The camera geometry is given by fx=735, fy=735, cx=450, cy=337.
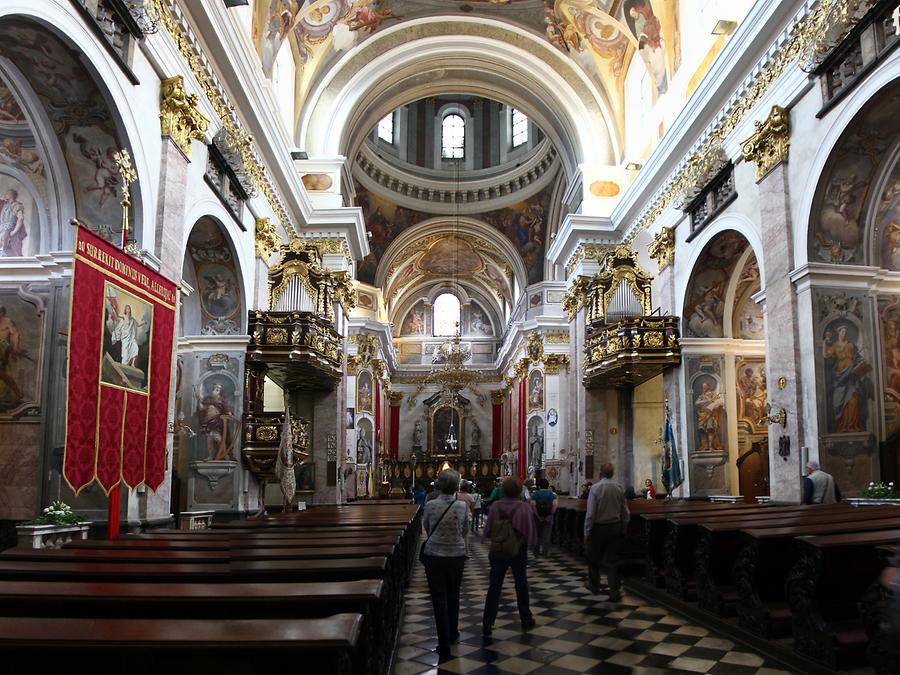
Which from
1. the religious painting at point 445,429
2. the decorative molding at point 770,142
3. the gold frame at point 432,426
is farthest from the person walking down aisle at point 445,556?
the gold frame at point 432,426

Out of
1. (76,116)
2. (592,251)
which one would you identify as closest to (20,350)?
(76,116)

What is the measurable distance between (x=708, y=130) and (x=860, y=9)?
4256mm

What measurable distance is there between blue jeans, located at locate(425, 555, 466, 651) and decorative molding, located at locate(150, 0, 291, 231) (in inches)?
268

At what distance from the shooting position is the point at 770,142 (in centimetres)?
999

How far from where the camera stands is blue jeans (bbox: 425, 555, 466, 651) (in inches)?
203

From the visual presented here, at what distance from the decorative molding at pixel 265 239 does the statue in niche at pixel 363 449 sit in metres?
12.9

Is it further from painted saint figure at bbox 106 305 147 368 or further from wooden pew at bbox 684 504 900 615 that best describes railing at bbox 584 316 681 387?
painted saint figure at bbox 106 305 147 368

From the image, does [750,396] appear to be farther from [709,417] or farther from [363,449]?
[363,449]

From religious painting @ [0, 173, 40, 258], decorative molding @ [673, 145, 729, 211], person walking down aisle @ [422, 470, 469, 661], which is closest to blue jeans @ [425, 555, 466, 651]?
person walking down aisle @ [422, 470, 469, 661]

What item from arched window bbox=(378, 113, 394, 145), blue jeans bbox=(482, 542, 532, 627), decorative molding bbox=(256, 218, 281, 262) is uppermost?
arched window bbox=(378, 113, 394, 145)

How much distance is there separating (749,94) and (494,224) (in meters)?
19.4

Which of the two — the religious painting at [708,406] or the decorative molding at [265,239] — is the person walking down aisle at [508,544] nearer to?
the religious painting at [708,406]

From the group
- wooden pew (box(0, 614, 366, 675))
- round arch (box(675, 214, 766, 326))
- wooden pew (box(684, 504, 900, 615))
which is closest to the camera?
wooden pew (box(0, 614, 366, 675))

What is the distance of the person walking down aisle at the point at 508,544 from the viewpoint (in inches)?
228
